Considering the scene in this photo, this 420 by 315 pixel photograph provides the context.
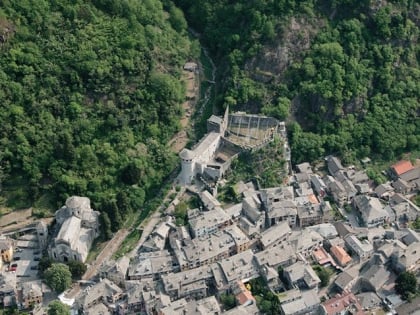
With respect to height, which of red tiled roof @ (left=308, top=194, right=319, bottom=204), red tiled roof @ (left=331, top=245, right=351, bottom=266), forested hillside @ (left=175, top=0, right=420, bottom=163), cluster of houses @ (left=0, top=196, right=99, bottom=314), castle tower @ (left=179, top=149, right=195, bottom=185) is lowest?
cluster of houses @ (left=0, top=196, right=99, bottom=314)

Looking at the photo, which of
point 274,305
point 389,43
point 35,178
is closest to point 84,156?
point 35,178

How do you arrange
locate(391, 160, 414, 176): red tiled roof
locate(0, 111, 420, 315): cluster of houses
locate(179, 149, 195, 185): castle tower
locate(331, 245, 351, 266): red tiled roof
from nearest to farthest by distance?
locate(0, 111, 420, 315): cluster of houses, locate(331, 245, 351, 266): red tiled roof, locate(179, 149, 195, 185): castle tower, locate(391, 160, 414, 176): red tiled roof

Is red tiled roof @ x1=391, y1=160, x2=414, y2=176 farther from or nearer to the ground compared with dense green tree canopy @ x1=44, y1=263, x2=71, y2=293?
farther from the ground

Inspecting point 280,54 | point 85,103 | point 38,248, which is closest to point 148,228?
point 38,248

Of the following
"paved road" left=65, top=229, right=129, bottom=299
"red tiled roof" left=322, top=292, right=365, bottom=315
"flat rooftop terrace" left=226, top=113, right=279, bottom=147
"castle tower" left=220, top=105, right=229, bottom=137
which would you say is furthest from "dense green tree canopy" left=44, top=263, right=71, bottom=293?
"flat rooftop terrace" left=226, top=113, right=279, bottom=147

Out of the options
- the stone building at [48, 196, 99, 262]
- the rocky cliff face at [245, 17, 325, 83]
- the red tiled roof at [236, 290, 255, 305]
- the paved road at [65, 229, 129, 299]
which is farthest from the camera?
the rocky cliff face at [245, 17, 325, 83]

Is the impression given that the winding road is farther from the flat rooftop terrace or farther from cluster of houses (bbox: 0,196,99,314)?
the flat rooftop terrace

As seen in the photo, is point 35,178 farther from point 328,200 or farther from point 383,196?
point 383,196
